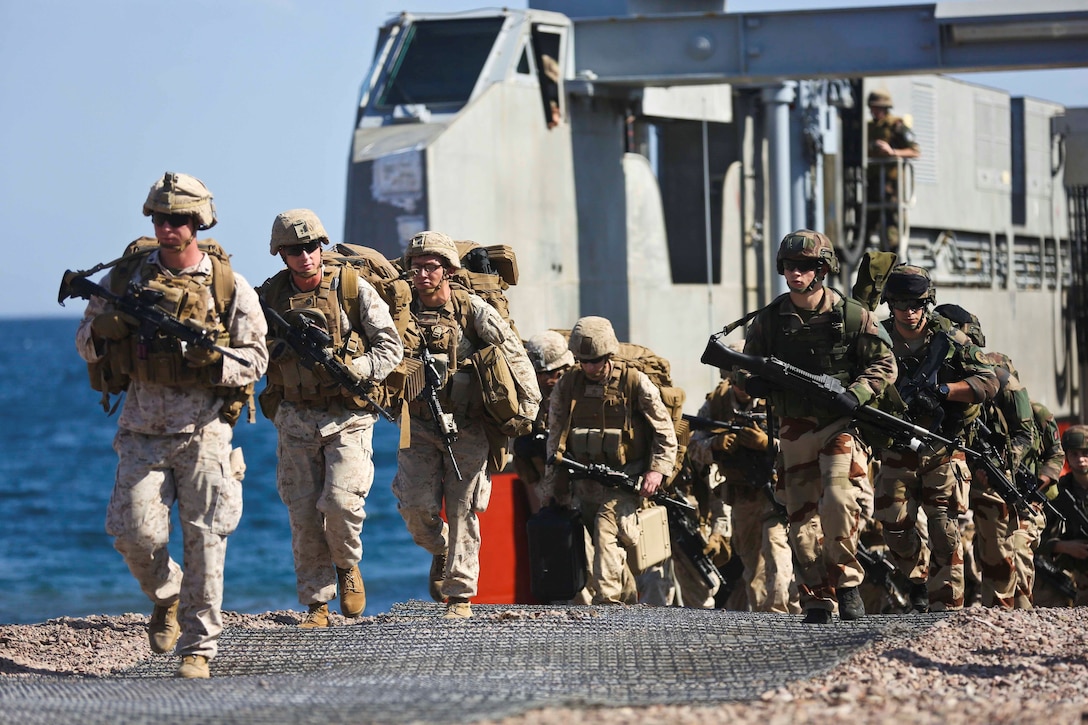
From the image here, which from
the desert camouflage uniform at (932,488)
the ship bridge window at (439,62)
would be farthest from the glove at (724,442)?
the ship bridge window at (439,62)

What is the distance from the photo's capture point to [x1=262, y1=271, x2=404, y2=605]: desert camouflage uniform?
757cm

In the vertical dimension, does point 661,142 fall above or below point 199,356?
above

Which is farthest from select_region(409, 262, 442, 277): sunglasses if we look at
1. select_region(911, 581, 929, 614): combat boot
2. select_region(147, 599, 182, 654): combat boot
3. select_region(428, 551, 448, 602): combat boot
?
select_region(911, 581, 929, 614): combat boot

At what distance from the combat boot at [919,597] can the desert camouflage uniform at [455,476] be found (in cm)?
254

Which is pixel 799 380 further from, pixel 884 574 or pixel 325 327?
pixel 884 574

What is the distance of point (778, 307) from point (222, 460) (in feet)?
9.85

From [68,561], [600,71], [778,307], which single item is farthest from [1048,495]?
[68,561]

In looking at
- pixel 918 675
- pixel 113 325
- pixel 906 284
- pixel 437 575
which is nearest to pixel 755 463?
pixel 906 284

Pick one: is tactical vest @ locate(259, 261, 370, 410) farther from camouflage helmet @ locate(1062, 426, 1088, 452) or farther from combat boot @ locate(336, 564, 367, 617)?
camouflage helmet @ locate(1062, 426, 1088, 452)

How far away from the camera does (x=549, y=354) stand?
10.4m

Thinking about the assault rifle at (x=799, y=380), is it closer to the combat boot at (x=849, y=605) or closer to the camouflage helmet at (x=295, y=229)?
the combat boot at (x=849, y=605)

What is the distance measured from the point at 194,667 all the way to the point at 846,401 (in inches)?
129

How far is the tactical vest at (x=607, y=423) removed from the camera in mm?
9523

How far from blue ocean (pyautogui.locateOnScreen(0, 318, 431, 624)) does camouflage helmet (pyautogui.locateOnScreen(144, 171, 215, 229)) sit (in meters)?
7.76
